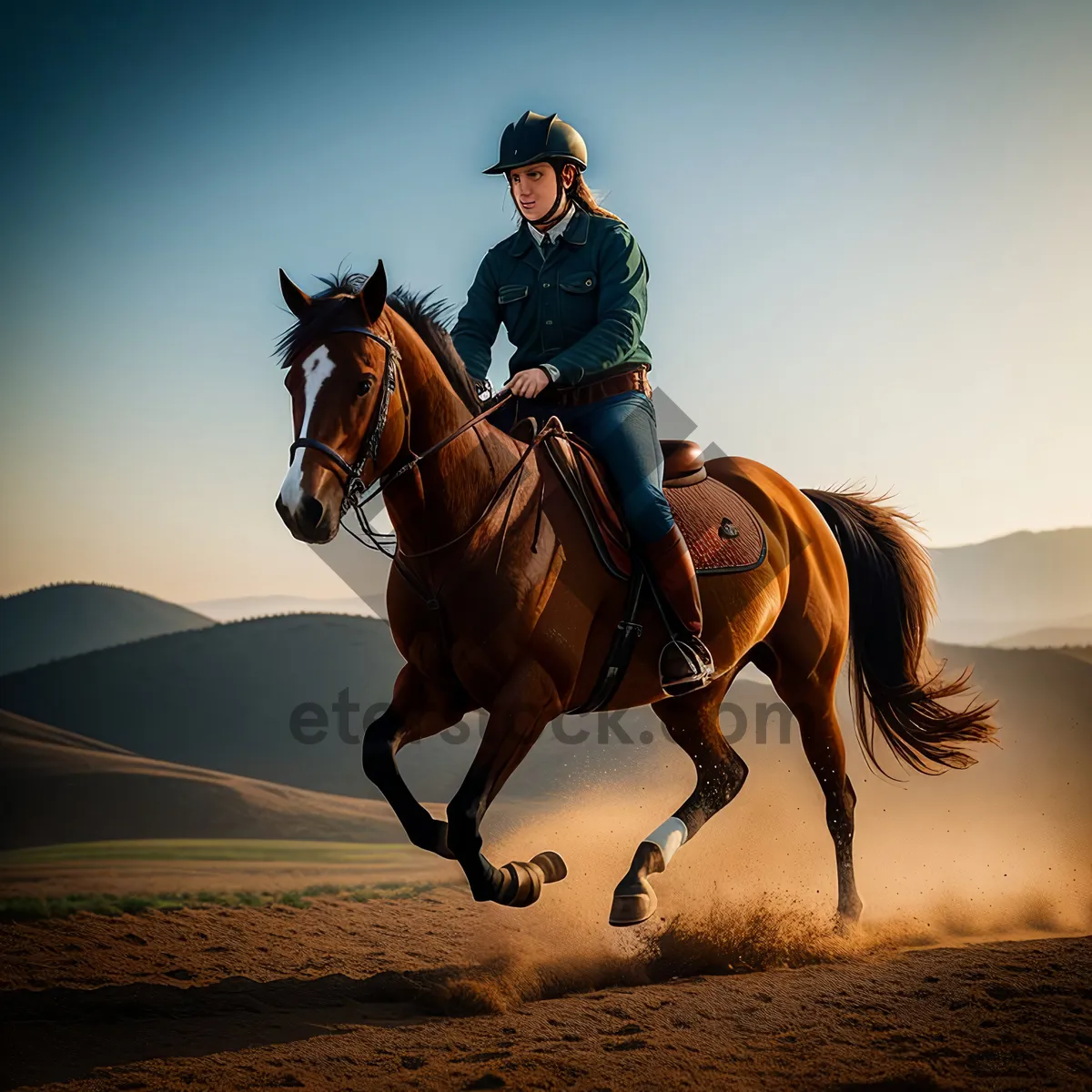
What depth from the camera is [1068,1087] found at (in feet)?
12.0

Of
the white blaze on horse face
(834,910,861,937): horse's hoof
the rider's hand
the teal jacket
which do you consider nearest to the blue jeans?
the teal jacket

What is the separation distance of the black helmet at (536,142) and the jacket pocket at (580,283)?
1.73 ft

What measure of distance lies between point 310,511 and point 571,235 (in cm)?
217

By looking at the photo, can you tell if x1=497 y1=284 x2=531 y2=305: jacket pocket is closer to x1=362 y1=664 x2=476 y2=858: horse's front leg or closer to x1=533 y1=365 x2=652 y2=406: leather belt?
x1=533 y1=365 x2=652 y2=406: leather belt

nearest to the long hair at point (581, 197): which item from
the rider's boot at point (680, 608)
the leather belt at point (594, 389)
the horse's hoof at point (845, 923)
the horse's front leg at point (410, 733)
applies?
the leather belt at point (594, 389)

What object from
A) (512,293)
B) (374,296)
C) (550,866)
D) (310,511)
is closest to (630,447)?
(512,293)

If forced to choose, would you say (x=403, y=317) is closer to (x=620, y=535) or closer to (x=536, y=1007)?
(x=620, y=535)

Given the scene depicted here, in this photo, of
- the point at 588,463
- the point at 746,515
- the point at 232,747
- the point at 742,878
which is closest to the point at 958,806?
the point at 742,878

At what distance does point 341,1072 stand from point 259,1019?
99cm

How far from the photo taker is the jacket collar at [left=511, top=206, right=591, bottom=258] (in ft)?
16.7

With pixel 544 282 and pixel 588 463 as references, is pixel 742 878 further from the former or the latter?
pixel 544 282

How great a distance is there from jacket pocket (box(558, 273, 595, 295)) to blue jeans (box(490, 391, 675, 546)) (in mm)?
518

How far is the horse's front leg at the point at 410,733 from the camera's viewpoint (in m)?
4.39

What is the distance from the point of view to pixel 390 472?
4.25 metres
